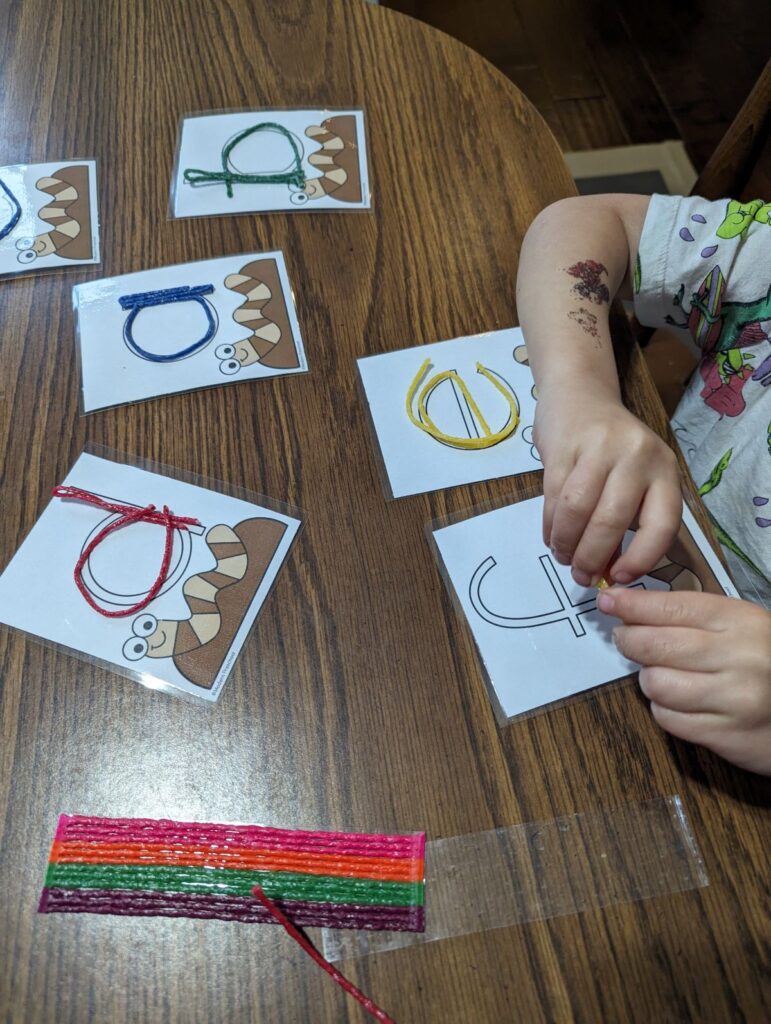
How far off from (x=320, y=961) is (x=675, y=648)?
31 cm

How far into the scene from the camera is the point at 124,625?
592 mm

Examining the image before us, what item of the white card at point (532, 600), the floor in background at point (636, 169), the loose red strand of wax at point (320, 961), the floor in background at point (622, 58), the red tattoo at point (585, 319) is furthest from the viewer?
the floor in background at point (622, 58)

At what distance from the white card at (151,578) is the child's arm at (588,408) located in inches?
8.8

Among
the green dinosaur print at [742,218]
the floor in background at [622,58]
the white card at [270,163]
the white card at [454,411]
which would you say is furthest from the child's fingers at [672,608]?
the floor in background at [622,58]

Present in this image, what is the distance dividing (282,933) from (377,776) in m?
0.11

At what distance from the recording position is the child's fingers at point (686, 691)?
1.73ft

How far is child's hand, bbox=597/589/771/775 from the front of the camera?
524 millimetres

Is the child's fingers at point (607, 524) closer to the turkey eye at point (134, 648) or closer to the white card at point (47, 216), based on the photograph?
the turkey eye at point (134, 648)

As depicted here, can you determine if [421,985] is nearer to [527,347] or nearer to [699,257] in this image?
[527,347]

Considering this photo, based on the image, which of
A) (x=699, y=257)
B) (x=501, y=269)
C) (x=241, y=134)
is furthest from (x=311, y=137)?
(x=699, y=257)

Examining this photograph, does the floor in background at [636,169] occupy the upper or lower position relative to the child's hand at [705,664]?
lower

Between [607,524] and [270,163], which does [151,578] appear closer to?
[607,524]

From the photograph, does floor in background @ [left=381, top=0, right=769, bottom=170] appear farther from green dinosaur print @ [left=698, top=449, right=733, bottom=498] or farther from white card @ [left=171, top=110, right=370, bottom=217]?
green dinosaur print @ [left=698, top=449, right=733, bottom=498]

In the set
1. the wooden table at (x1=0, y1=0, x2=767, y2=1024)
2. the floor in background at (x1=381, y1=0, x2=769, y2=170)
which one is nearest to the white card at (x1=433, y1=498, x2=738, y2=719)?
the wooden table at (x1=0, y1=0, x2=767, y2=1024)
